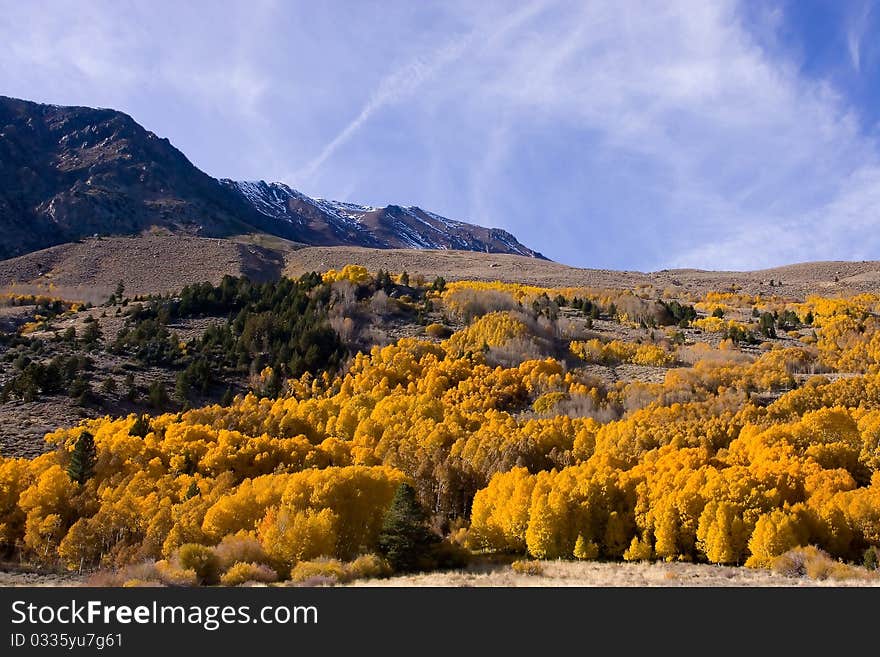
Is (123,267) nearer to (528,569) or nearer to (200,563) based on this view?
(200,563)

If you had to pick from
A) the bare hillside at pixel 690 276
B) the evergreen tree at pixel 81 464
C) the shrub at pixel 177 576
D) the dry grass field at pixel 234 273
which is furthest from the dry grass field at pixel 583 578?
the bare hillside at pixel 690 276

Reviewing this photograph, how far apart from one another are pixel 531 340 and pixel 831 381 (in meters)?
37.4

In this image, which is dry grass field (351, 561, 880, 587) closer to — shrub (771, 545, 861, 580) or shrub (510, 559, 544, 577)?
shrub (510, 559, 544, 577)

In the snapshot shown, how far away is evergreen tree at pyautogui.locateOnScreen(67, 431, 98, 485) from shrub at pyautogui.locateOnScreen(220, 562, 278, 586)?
2078cm

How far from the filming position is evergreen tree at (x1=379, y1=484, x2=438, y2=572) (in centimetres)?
3856

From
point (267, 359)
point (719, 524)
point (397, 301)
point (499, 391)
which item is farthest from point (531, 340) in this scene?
point (719, 524)

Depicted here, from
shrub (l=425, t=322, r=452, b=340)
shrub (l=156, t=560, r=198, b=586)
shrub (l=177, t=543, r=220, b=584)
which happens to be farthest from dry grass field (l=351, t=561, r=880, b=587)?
shrub (l=425, t=322, r=452, b=340)

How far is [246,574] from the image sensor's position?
34.2 metres

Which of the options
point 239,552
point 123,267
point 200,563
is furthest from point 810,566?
point 123,267

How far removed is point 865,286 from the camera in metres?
147

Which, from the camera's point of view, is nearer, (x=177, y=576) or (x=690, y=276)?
(x=177, y=576)

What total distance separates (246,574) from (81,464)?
74.5 ft

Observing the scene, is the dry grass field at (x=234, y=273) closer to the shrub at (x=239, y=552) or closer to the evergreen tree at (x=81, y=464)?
the evergreen tree at (x=81, y=464)

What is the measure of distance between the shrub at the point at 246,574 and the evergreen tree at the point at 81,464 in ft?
68.2
